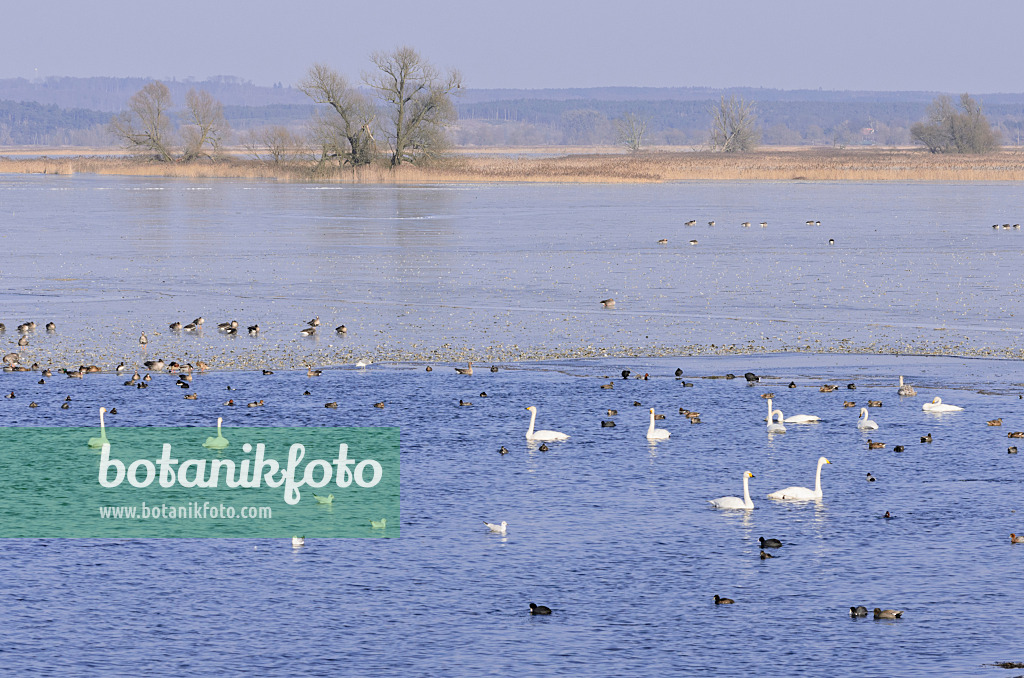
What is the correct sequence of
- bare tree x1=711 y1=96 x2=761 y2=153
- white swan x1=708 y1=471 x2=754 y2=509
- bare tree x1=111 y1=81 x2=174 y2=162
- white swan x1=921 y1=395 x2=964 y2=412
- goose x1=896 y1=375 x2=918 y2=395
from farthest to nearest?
1. bare tree x1=711 y1=96 x2=761 y2=153
2. bare tree x1=111 y1=81 x2=174 y2=162
3. goose x1=896 y1=375 x2=918 y2=395
4. white swan x1=921 y1=395 x2=964 y2=412
5. white swan x1=708 y1=471 x2=754 y2=509

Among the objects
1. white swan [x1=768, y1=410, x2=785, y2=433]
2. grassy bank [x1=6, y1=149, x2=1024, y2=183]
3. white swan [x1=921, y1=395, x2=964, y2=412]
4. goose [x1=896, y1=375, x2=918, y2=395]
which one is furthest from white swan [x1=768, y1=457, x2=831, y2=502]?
grassy bank [x1=6, y1=149, x2=1024, y2=183]

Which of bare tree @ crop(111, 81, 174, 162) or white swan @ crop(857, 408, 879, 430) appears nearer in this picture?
white swan @ crop(857, 408, 879, 430)

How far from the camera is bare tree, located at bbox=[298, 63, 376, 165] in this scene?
117 metres

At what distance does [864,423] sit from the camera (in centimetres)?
2383

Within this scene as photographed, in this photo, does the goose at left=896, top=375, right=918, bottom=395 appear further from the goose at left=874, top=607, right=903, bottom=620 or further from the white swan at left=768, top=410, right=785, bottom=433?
the goose at left=874, top=607, right=903, bottom=620

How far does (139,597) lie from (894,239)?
4860cm

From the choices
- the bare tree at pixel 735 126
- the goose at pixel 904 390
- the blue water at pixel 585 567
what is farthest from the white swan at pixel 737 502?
the bare tree at pixel 735 126

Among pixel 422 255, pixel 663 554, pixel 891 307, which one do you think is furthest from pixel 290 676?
pixel 422 255

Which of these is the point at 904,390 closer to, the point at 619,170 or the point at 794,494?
the point at 794,494

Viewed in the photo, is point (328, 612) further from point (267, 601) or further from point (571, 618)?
point (571, 618)

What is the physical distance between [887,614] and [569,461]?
24.5 ft

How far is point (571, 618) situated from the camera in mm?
15398

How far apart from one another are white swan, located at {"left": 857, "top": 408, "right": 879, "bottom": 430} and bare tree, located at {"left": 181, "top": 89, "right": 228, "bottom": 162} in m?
119

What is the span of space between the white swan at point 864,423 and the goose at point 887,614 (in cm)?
878
